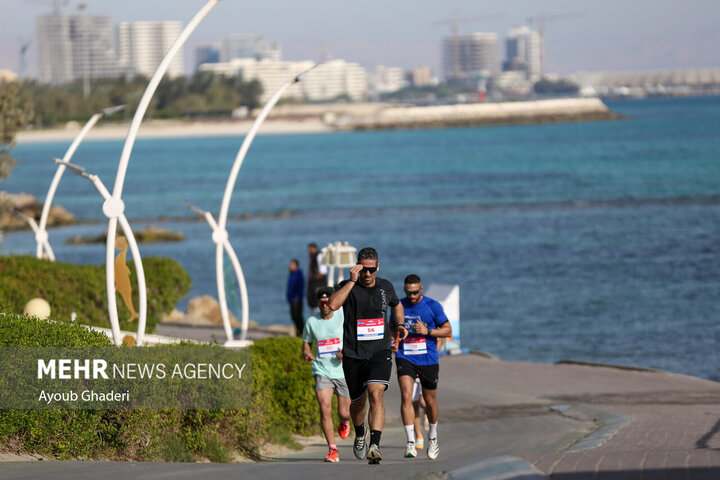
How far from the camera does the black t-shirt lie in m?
9.81

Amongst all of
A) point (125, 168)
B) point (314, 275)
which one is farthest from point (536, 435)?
point (314, 275)

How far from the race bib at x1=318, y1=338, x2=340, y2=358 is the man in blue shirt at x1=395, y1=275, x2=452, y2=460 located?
676 millimetres

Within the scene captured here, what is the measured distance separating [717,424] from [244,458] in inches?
229

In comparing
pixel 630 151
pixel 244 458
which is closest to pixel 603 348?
pixel 244 458

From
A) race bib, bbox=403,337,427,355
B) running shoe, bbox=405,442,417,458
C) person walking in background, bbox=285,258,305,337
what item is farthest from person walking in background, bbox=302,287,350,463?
person walking in background, bbox=285,258,305,337

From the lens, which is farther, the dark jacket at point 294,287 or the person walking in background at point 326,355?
the dark jacket at point 294,287

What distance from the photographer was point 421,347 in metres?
10.9

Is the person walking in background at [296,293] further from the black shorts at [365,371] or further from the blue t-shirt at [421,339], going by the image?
the black shorts at [365,371]

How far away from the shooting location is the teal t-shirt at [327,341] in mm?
10492

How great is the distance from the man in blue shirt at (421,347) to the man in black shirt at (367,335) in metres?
0.72

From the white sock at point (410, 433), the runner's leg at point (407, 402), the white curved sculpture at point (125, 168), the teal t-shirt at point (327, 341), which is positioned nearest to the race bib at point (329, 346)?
the teal t-shirt at point (327, 341)

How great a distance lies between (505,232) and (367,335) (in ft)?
142

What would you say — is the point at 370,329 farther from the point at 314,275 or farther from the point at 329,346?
the point at 314,275

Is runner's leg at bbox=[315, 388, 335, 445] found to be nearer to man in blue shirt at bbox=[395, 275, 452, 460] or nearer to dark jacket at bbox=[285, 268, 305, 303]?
man in blue shirt at bbox=[395, 275, 452, 460]
